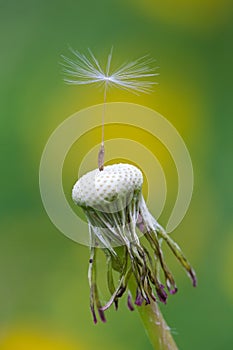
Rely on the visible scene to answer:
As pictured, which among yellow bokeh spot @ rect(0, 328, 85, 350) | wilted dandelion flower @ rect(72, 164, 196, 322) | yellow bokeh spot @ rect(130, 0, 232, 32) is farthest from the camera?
yellow bokeh spot @ rect(130, 0, 232, 32)

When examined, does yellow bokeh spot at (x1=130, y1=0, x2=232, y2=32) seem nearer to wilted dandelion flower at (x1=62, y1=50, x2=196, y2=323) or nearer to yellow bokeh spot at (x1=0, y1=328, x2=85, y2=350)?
yellow bokeh spot at (x1=0, y1=328, x2=85, y2=350)

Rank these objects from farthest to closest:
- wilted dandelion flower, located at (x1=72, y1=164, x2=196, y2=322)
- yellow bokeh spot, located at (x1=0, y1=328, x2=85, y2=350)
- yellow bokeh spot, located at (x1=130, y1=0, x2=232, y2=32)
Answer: yellow bokeh spot, located at (x1=130, y1=0, x2=232, y2=32) < yellow bokeh spot, located at (x1=0, y1=328, x2=85, y2=350) < wilted dandelion flower, located at (x1=72, y1=164, x2=196, y2=322)

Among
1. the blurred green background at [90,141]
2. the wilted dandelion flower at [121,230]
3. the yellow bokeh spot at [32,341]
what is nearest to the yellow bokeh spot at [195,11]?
the blurred green background at [90,141]

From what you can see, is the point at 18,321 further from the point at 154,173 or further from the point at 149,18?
the point at 149,18

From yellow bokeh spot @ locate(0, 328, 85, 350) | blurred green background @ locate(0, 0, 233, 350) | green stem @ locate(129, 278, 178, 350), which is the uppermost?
blurred green background @ locate(0, 0, 233, 350)

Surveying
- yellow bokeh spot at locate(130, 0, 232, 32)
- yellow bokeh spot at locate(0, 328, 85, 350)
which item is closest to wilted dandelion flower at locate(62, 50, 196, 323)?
yellow bokeh spot at locate(0, 328, 85, 350)

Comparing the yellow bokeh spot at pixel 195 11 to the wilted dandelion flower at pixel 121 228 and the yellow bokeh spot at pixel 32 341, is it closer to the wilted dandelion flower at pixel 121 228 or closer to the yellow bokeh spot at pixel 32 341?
the yellow bokeh spot at pixel 32 341
